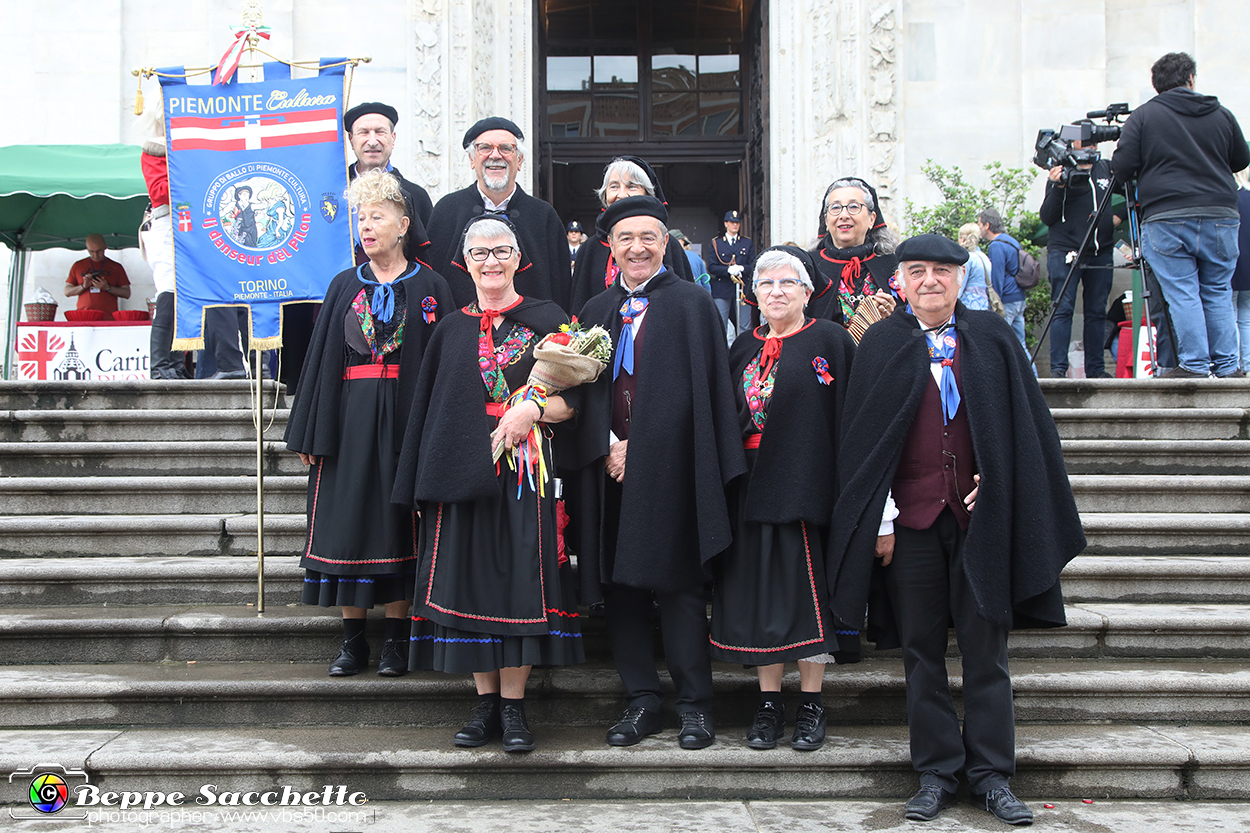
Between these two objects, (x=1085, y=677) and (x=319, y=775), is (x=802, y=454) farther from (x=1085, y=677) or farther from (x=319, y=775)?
(x=319, y=775)

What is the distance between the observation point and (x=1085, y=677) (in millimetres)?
4043

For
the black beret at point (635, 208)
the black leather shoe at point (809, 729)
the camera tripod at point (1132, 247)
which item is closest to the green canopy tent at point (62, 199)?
the black beret at point (635, 208)

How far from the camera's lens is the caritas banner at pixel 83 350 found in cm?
862

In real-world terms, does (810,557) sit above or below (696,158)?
below

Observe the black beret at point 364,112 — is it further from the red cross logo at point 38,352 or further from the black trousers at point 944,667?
the red cross logo at point 38,352

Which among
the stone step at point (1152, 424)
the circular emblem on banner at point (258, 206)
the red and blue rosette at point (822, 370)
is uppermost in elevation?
the circular emblem on banner at point (258, 206)

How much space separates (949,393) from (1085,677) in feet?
5.12

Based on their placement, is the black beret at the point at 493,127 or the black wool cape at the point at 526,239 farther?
the black wool cape at the point at 526,239

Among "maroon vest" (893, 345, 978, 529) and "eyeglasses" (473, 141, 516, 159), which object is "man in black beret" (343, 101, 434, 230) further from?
"maroon vest" (893, 345, 978, 529)

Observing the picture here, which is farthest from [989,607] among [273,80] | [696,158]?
[696,158]

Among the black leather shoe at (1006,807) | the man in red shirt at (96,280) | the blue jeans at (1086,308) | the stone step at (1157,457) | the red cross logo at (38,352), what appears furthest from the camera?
the man in red shirt at (96,280)

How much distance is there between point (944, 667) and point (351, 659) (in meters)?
2.42

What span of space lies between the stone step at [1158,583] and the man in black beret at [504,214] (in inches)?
115

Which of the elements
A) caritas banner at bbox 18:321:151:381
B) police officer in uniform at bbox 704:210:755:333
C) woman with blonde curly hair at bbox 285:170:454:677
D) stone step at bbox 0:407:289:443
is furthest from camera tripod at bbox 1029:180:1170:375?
caritas banner at bbox 18:321:151:381
